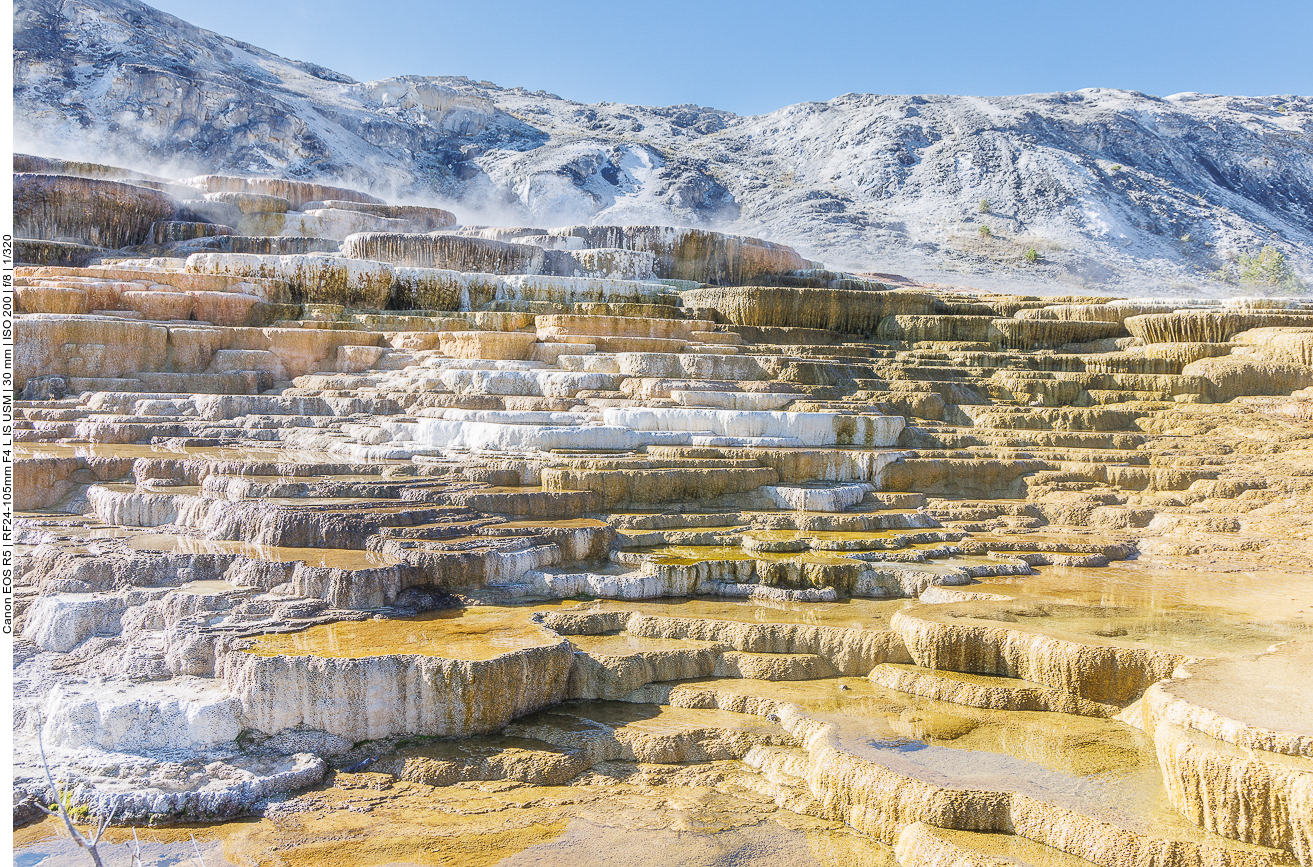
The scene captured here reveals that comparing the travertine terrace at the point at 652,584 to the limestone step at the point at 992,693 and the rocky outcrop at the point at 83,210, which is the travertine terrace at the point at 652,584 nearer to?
the limestone step at the point at 992,693

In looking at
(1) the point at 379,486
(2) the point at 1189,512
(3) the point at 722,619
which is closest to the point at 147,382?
(1) the point at 379,486

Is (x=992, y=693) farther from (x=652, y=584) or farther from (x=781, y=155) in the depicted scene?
(x=781, y=155)

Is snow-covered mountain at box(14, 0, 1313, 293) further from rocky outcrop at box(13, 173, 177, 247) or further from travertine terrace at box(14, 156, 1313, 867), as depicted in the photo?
travertine terrace at box(14, 156, 1313, 867)

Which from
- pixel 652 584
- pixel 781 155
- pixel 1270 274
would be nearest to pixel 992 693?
pixel 652 584

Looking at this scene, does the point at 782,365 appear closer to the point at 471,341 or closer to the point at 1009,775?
the point at 471,341

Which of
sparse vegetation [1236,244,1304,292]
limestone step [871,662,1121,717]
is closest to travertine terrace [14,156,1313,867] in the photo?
limestone step [871,662,1121,717]

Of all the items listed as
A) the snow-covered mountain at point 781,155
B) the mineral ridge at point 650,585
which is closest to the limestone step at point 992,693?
the mineral ridge at point 650,585
